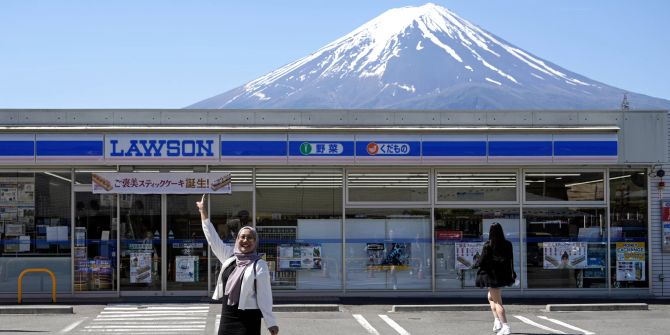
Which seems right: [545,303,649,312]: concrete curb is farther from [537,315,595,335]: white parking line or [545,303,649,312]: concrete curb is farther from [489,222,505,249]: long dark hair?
[489,222,505,249]: long dark hair

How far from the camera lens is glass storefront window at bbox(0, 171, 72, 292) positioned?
17.9 metres

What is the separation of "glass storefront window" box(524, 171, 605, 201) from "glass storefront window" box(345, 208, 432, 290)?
85.7 inches

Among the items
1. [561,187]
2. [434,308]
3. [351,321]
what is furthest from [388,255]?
[351,321]

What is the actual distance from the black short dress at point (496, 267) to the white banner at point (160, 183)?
6.41 meters

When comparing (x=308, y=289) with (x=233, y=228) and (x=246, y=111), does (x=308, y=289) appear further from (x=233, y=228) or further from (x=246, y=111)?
(x=246, y=111)

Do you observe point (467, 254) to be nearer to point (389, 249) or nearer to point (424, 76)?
point (389, 249)

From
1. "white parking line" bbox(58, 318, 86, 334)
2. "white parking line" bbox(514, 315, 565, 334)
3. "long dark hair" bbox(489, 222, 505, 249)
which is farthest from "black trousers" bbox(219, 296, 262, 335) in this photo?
"white parking line" bbox(514, 315, 565, 334)

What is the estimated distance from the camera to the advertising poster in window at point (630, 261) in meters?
18.5

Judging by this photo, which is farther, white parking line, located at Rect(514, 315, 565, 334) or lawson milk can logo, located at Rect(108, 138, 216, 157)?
lawson milk can logo, located at Rect(108, 138, 216, 157)

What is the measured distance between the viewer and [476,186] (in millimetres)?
18469

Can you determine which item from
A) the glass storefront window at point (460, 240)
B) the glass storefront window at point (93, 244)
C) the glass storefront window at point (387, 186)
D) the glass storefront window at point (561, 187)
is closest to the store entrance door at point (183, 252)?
the glass storefront window at point (93, 244)

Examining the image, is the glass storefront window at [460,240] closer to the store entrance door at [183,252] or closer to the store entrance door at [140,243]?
the store entrance door at [183,252]

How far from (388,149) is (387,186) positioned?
0.92 m

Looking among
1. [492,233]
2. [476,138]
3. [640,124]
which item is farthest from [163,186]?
[640,124]
